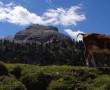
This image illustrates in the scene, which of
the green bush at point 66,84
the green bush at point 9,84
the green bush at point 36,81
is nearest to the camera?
the green bush at point 9,84

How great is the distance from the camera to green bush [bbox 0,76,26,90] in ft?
43.2

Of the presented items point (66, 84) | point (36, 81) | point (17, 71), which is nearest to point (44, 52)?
point (17, 71)

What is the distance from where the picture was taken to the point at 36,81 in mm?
15117

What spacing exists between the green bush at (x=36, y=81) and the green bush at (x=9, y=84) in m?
1.15

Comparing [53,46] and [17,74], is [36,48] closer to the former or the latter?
[53,46]

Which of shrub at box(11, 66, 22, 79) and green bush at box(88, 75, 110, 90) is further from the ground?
shrub at box(11, 66, 22, 79)

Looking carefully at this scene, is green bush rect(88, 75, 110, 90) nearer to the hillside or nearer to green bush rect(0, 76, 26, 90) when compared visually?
the hillside

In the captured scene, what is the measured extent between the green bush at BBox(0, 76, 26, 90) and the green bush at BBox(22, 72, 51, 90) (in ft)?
3.77

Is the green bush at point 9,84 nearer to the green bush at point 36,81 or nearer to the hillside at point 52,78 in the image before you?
the hillside at point 52,78

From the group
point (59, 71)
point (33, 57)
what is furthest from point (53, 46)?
point (59, 71)

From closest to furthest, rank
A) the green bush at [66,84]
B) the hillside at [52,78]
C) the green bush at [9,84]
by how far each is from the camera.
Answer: the green bush at [9,84]
the hillside at [52,78]
the green bush at [66,84]

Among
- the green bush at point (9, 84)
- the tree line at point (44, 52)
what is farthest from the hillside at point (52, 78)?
the tree line at point (44, 52)

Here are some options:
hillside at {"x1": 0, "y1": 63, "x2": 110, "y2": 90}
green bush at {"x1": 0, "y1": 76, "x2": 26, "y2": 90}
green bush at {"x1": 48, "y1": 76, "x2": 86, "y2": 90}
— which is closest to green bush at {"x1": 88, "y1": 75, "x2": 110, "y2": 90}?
hillside at {"x1": 0, "y1": 63, "x2": 110, "y2": 90}

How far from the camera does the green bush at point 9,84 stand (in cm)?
1317
